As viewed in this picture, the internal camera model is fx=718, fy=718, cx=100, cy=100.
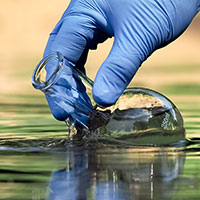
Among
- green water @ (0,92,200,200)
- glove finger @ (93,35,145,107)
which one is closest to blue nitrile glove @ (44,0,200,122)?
glove finger @ (93,35,145,107)

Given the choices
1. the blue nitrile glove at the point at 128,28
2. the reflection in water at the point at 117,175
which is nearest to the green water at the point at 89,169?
the reflection in water at the point at 117,175

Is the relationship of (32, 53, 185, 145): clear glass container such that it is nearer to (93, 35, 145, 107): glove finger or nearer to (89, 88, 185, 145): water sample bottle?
(89, 88, 185, 145): water sample bottle

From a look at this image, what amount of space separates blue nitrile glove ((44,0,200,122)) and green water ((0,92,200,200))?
0.29 metres

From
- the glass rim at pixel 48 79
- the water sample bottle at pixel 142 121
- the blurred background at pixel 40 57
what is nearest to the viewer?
the glass rim at pixel 48 79

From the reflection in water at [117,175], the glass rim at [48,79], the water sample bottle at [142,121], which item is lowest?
the reflection in water at [117,175]

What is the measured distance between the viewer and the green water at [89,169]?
267 centimetres

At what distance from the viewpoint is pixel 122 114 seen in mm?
3822

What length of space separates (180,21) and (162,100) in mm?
467

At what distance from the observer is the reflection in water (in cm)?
265

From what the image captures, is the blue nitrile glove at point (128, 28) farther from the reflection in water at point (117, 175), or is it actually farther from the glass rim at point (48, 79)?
the reflection in water at point (117, 175)

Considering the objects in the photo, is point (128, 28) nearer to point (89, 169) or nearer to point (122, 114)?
point (122, 114)

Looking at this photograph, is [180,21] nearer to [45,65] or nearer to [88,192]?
[45,65]

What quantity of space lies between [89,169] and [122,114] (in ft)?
2.23

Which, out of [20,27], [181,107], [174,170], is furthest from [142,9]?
[20,27]
